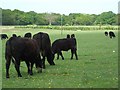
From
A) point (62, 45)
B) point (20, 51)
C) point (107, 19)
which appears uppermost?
point (107, 19)

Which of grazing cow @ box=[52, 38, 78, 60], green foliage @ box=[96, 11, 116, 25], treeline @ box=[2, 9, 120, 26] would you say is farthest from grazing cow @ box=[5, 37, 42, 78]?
green foliage @ box=[96, 11, 116, 25]

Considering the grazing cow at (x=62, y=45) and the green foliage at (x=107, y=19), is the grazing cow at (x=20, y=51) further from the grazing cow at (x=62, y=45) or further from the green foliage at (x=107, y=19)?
the green foliage at (x=107, y=19)

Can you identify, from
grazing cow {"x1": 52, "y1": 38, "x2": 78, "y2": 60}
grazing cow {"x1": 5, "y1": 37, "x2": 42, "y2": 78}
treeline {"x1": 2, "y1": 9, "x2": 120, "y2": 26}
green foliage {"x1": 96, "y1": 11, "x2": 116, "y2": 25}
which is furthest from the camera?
green foliage {"x1": 96, "y1": 11, "x2": 116, "y2": 25}

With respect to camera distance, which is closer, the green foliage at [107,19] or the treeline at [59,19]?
the treeline at [59,19]

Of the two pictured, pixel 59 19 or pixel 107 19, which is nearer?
pixel 107 19

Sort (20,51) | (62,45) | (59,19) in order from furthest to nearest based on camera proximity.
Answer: (59,19), (62,45), (20,51)

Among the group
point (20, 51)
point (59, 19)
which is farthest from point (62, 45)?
point (59, 19)

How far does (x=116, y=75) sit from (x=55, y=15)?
15409cm

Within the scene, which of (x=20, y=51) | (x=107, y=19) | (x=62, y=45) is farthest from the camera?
(x=107, y=19)

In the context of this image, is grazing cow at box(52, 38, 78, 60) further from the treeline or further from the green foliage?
the green foliage

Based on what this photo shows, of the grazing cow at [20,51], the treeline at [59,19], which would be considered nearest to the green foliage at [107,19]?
the treeline at [59,19]

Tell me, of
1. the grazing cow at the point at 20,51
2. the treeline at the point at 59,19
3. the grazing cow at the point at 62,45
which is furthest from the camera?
the treeline at the point at 59,19

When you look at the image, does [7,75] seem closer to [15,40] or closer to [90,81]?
[15,40]

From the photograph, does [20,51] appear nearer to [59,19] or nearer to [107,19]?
[59,19]
